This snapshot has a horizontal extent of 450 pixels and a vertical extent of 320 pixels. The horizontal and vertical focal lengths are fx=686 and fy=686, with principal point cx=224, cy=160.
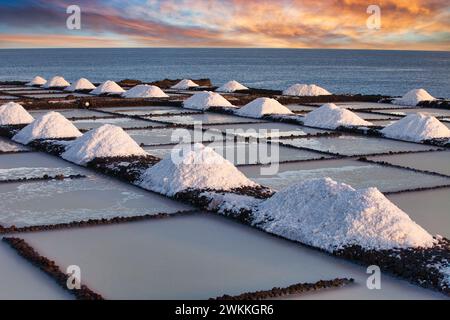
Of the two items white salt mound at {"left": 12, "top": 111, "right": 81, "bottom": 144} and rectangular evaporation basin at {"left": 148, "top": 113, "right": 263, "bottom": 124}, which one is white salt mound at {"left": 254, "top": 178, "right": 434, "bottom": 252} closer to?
white salt mound at {"left": 12, "top": 111, "right": 81, "bottom": 144}

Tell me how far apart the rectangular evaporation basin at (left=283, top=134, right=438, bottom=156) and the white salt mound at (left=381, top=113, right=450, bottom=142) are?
0.22 meters

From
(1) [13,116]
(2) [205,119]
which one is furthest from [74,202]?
(2) [205,119]

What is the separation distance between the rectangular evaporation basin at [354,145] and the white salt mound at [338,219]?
14.8 ft

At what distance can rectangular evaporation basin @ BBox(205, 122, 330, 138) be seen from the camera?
12.9 metres

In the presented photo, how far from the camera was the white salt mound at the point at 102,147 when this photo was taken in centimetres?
940

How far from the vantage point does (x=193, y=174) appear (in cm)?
754

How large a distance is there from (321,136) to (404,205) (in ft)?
18.7

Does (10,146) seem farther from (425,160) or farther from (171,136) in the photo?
(425,160)

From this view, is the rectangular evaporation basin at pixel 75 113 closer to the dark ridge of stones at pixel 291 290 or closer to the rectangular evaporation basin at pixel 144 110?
the rectangular evaporation basin at pixel 144 110

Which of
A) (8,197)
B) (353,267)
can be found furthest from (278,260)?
(8,197)

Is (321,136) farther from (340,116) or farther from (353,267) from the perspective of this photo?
(353,267)

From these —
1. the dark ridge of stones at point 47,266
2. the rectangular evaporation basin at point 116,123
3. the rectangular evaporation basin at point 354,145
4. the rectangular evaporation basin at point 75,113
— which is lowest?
the dark ridge of stones at point 47,266

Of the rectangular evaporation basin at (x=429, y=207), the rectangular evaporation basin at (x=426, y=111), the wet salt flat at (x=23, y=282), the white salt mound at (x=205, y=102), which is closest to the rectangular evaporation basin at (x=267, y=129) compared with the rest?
the white salt mound at (x=205, y=102)

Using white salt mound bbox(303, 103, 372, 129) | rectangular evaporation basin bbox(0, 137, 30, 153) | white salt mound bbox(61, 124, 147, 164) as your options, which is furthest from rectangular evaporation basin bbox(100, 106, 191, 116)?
white salt mound bbox(61, 124, 147, 164)
